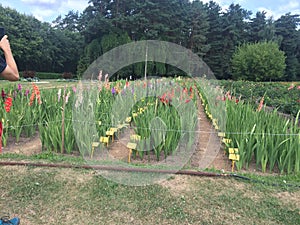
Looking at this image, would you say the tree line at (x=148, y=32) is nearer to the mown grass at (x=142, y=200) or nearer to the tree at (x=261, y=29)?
the tree at (x=261, y=29)

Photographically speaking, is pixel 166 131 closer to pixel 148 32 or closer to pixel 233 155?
pixel 233 155

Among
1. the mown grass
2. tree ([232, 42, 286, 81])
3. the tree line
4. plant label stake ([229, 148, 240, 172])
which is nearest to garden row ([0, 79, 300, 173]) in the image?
plant label stake ([229, 148, 240, 172])

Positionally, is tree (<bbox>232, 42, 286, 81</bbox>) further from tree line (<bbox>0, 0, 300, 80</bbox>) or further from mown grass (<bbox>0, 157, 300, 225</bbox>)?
mown grass (<bbox>0, 157, 300, 225</bbox>)

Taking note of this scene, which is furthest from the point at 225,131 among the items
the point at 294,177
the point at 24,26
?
the point at 24,26

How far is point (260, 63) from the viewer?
24719 mm

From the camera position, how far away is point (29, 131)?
3455 mm

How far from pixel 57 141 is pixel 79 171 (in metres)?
0.66

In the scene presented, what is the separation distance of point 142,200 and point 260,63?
26.4 meters

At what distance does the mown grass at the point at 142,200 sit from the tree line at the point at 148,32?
20337 mm

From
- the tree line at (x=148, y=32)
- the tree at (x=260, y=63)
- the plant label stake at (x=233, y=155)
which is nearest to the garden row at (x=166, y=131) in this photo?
the plant label stake at (x=233, y=155)

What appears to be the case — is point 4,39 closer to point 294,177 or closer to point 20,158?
point 20,158

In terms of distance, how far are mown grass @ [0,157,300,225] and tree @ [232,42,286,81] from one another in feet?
83.6

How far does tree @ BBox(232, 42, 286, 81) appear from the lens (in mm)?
24906

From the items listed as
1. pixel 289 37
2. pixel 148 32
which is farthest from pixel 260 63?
pixel 289 37
